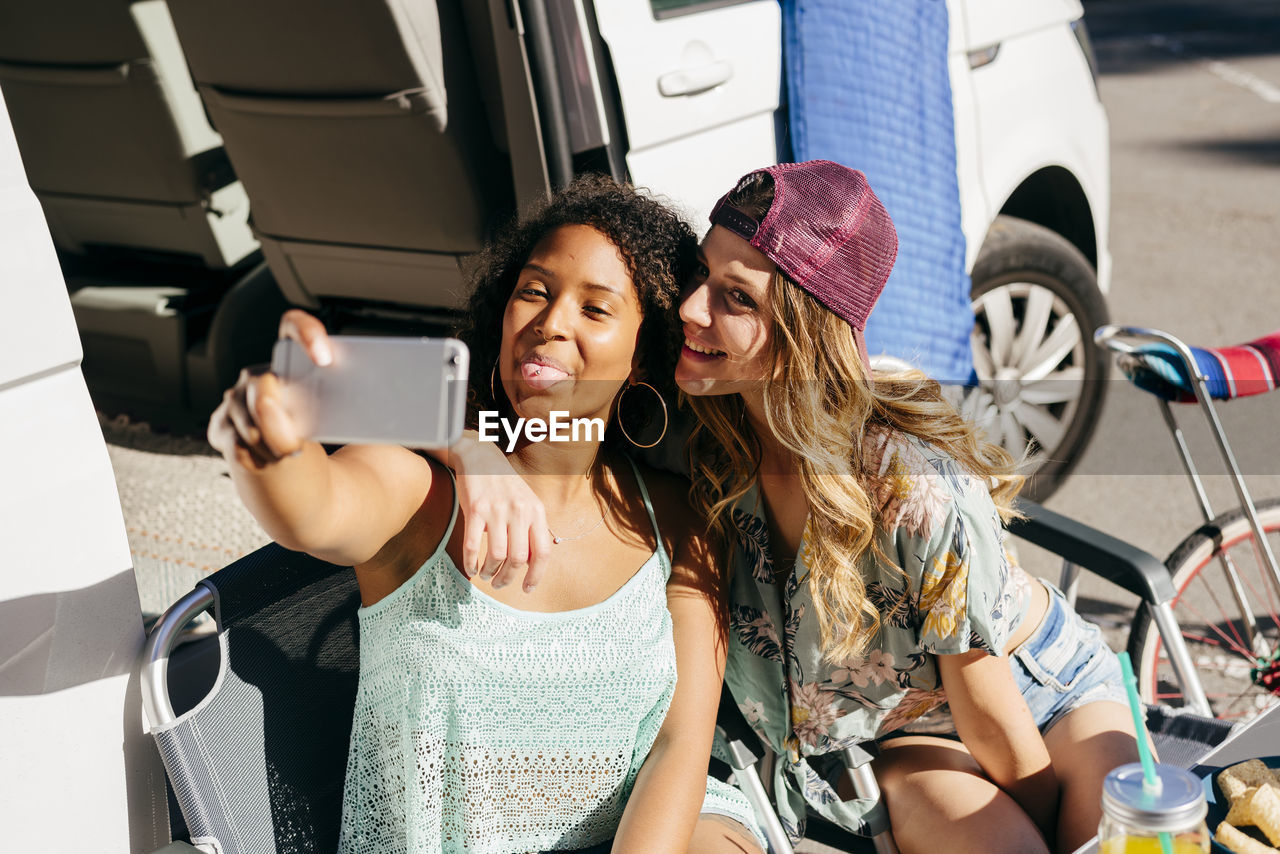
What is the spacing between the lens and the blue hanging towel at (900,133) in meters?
2.52

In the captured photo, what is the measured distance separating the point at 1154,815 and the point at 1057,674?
873 mm

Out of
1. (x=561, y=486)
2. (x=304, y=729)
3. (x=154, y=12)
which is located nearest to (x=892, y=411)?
(x=561, y=486)

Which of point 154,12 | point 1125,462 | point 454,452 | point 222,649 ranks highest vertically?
point 154,12

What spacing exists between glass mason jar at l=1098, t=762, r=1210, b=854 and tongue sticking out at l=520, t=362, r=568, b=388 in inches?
33.3

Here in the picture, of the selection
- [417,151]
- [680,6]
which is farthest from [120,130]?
[680,6]

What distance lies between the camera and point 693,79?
2.32m

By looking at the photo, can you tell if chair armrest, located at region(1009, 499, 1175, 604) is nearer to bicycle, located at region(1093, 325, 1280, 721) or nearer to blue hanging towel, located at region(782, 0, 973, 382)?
bicycle, located at region(1093, 325, 1280, 721)

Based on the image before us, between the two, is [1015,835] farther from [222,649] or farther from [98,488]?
[98,488]

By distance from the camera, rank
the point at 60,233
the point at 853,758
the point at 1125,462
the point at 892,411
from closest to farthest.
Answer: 1. the point at 892,411
2. the point at 853,758
3. the point at 60,233
4. the point at 1125,462

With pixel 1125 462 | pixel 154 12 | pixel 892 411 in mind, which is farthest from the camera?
pixel 1125 462

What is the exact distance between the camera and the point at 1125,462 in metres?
3.99

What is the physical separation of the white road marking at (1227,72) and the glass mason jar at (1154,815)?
10275 millimetres

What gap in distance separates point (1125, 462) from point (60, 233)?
3830 mm

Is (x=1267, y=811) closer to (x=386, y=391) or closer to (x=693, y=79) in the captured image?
(x=386, y=391)
